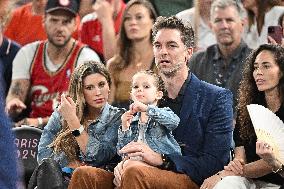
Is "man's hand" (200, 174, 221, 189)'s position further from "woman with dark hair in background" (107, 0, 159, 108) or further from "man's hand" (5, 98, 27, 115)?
"man's hand" (5, 98, 27, 115)

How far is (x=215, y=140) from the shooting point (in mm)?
4914

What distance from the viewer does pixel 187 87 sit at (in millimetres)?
5012

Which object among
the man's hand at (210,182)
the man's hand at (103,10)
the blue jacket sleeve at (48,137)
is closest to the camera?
the man's hand at (210,182)

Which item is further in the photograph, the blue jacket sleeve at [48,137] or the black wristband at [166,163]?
the blue jacket sleeve at [48,137]

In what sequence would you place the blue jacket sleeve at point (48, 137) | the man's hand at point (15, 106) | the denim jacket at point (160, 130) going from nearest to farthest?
the denim jacket at point (160, 130) → the blue jacket sleeve at point (48, 137) → the man's hand at point (15, 106)

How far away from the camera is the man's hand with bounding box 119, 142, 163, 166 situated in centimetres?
468

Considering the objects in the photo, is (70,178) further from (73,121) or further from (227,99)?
(227,99)

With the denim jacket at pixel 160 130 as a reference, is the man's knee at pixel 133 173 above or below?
below

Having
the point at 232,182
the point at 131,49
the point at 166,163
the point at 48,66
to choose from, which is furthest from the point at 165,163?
the point at 48,66

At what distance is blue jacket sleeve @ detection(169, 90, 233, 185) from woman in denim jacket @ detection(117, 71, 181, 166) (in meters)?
0.17

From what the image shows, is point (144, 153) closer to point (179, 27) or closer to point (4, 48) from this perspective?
point (179, 27)

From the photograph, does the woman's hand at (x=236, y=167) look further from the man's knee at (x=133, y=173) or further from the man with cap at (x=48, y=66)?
the man with cap at (x=48, y=66)

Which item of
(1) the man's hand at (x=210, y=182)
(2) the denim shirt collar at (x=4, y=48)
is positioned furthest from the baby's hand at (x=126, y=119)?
(2) the denim shirt collar at (x=4, y=48)

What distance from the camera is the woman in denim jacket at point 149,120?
4672mm
